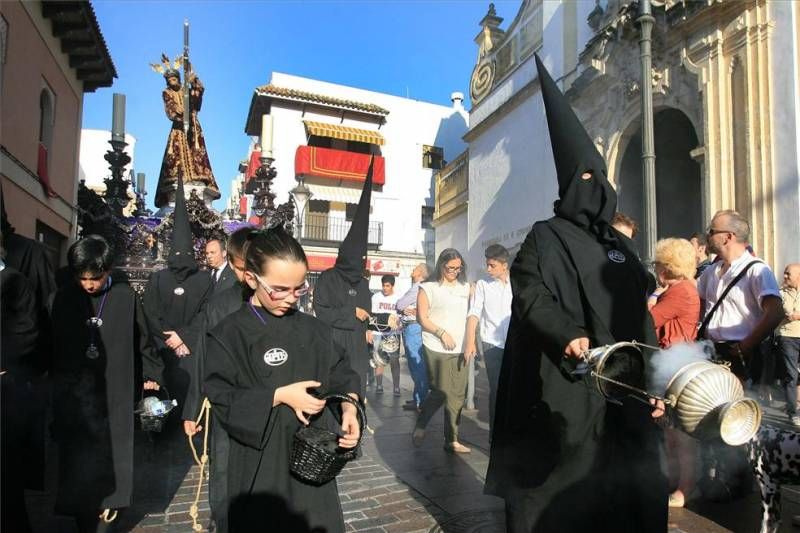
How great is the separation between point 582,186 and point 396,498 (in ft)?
9.43

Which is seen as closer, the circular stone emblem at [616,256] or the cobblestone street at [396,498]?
the circular stone emblem at [616,256]

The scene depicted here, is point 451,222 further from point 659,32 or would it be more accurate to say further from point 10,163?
point 10,163

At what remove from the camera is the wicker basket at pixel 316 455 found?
207cm

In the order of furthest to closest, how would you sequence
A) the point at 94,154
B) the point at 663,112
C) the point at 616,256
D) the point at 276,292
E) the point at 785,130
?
the point at 94,154 → the point at 663,112 → the point at 785,130 → the point at 616,256 → the point at 276,292

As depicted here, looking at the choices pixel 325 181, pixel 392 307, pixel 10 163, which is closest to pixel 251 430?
pixel 392 307

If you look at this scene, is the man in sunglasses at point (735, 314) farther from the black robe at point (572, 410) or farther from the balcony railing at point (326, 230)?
the balcony railing at point (326, 230)

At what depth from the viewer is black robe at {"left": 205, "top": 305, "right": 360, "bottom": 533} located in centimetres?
213

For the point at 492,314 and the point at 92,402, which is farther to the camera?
the point at 492,314

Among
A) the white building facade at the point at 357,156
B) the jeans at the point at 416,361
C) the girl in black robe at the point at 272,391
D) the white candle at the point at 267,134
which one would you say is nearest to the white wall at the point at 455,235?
the white building facade at the point at 357,156

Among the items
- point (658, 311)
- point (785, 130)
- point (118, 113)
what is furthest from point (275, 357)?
point (785, 130)

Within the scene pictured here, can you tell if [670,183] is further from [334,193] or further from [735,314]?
[334,193]

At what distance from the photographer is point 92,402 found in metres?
3.45

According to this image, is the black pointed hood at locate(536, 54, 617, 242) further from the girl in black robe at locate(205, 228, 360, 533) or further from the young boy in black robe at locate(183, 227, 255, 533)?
the young boy in black robe at locate(183, 227, 255, 533)

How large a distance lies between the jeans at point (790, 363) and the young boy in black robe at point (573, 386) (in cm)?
556
